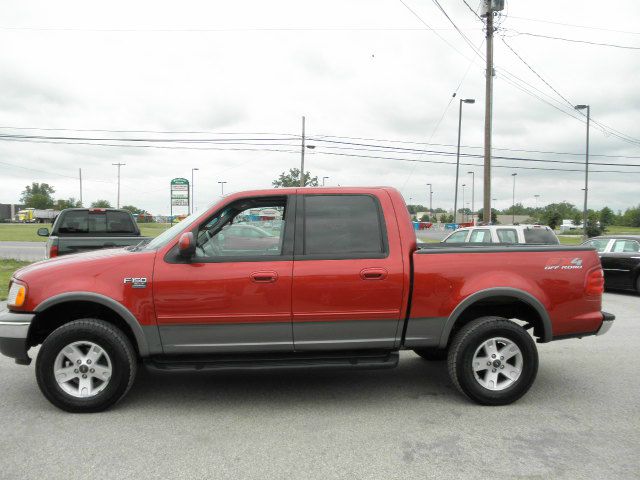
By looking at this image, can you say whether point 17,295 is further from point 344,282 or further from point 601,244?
point 601,244

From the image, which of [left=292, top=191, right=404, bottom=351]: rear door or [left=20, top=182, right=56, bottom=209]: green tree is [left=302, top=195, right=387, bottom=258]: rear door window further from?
[left=20, top=182, right=56, bottom=209]: green tree

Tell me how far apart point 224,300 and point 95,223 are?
25.8 ft

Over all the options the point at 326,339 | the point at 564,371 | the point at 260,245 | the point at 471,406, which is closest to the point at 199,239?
the point at 260,245

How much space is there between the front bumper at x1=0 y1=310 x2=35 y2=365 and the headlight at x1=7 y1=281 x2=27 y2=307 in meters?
0.11

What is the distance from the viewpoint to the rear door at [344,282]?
14.5 feet

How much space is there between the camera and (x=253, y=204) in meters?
4.74

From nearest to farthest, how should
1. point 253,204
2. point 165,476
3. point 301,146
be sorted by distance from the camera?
point 165,476
point 253,204
point 301,146

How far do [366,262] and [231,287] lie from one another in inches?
45.4

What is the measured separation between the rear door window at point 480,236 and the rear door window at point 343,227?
823 centimetres

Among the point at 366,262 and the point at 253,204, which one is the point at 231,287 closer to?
the point at 253,204

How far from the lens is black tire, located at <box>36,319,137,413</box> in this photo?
4.32 m

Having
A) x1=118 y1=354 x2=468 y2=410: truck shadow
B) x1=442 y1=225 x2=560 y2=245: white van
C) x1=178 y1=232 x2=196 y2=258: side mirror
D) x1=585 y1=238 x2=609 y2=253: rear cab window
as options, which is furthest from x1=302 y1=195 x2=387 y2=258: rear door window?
x1=585 y1=238 x2=609 y2=253: rear cab window

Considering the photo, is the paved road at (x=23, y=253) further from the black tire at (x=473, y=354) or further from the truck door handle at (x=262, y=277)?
the black tire at (x=473, y=354)

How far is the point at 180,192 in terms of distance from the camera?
24.9 meters
